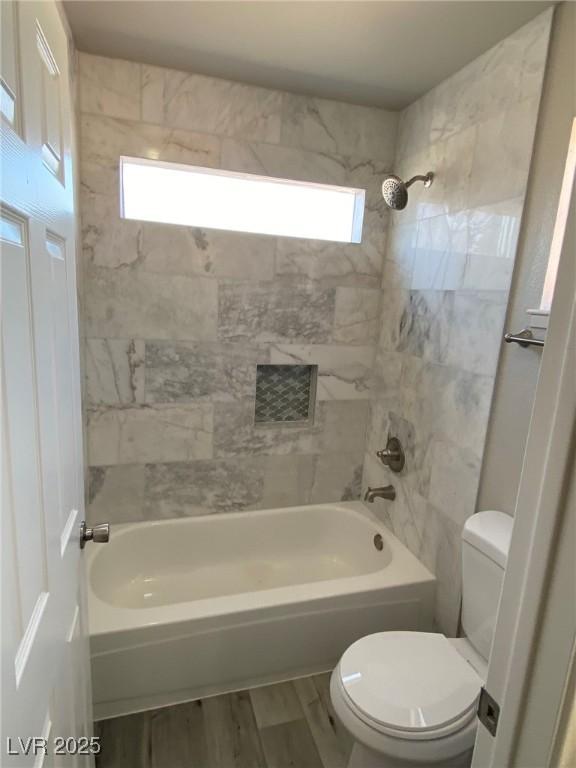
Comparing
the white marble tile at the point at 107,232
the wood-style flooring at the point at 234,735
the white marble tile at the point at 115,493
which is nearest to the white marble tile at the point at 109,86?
the white marble tile at the point at 107,232

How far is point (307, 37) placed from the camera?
1639 mm

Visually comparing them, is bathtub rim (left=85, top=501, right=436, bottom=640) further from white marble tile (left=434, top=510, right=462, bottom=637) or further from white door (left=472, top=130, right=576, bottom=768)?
white door (left=472, top=130, right=576, bottom=768)

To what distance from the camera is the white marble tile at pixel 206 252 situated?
2057 millimetres

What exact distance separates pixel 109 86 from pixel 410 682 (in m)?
2.52

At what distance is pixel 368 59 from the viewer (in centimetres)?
177

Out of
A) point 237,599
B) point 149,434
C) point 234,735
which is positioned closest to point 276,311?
point 149,434

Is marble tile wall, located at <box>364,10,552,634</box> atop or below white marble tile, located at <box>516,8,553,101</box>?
below

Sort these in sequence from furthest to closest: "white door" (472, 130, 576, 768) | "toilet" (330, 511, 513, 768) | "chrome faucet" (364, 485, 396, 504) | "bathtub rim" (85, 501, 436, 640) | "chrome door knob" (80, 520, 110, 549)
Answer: "chrome faucet" (364, 485, 396, 504) → "bathtub rim" (85, 501, 436, 640) → "toilet" (330, 511, 513, 768) → "chrome door knob" (80, 520, 110, 549) → "white door" (472, 130, 576, 768)

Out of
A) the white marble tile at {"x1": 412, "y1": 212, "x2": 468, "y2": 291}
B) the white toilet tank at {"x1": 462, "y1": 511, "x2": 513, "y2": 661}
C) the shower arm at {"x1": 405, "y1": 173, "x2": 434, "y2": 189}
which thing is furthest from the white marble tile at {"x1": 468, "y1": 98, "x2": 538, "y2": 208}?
the white toilet tank at {"x1": 462, "y1": 511, "x2": 513, "y2": 661}

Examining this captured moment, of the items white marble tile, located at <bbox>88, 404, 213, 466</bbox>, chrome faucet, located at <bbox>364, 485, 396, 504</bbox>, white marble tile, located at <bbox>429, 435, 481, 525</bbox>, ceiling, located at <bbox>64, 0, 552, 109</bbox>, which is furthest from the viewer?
chrome faucet, located at <bbox>364, 485, 396, 504</bbox>

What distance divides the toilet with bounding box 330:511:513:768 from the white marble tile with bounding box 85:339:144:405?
1.48 m

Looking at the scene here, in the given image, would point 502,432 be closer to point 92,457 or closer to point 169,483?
point 169,483

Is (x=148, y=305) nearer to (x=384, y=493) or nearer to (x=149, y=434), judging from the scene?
(x=149, y=434)

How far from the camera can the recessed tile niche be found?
7.95 feet
